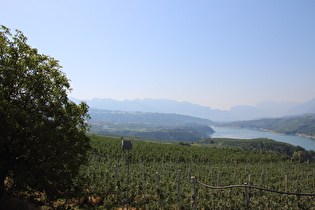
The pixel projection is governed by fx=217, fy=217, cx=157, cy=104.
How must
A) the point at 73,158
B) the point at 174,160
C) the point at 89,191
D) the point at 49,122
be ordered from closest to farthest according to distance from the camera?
the point at 49,122 → the point at 73,158 → the point at 89,191 → the point at 174,160

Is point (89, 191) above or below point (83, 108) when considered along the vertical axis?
below

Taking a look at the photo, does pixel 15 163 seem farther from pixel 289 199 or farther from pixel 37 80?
pixel 289 199

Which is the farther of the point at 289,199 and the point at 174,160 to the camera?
the point at 174,160

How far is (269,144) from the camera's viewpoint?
135m

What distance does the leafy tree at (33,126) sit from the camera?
8.57 m

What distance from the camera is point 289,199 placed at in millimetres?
12430

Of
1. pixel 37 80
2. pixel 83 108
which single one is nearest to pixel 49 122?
pixel 37 80

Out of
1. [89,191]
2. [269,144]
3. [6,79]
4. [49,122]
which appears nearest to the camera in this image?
[6,79]

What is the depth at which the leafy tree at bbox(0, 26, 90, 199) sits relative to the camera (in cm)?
857

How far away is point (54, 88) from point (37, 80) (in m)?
1.11

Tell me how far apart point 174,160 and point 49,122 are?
34333 mm

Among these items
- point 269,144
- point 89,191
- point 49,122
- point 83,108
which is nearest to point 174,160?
point 89,191

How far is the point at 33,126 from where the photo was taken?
28.8ft

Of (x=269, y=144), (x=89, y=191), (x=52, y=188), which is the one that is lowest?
(x=269, y=144)
